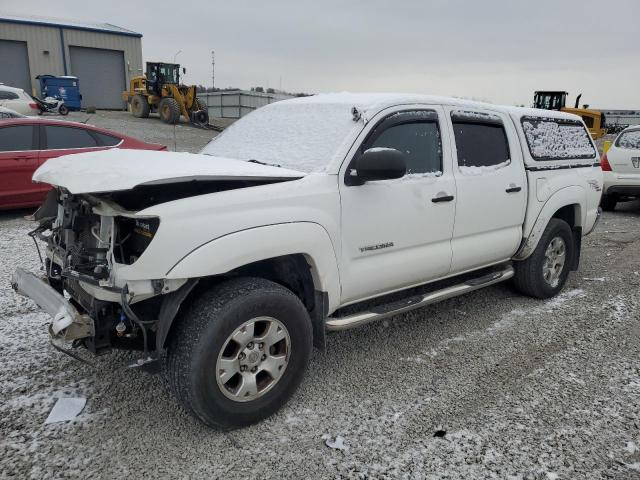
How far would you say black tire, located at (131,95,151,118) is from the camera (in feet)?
81.3

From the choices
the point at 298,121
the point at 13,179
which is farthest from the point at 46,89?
the point at 298,121

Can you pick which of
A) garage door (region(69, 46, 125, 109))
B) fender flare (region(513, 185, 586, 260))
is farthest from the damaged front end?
garage door (region(69, 46, 125, 109))

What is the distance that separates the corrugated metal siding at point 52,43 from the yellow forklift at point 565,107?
2573cm

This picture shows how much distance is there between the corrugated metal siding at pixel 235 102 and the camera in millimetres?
31422

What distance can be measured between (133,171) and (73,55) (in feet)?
118

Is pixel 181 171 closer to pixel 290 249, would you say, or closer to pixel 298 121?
pixel 290 249

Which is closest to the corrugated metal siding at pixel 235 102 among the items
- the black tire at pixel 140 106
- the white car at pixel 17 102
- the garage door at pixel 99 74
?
the garage door at pixel 99 74

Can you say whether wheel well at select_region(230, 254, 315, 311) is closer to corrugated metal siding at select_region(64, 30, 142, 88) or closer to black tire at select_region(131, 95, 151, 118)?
black tire at select_region(131, 95, 151, 118)

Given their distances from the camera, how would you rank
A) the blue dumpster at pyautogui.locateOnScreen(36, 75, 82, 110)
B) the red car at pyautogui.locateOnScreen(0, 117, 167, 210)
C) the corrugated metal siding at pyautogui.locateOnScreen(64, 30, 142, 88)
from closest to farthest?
the red car at pyautogui.locateOnScreen(0, 117, 167, 210) → the blue dumpster at pyautogui.locateOnScreen(36, 75, 82, 110) → the corrugated metal siding at pyautogui.locateOnScreen(64, 30, 142, 88)

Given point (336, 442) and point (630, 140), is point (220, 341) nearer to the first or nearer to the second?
point (336, 442)

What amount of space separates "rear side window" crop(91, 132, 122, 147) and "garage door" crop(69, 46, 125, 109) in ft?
94.6

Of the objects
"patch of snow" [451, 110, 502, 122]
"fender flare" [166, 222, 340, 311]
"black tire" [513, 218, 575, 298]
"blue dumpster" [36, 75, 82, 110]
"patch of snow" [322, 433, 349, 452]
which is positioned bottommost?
"patch of snow" [322, 433, 349, 452]

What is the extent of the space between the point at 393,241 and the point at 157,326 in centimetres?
164

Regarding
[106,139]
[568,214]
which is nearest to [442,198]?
[568,214]
